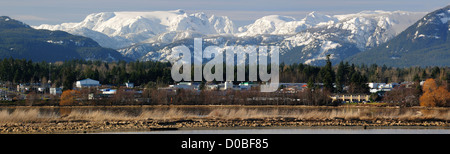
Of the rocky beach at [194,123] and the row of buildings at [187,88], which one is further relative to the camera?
the row of buildings at [187,88]

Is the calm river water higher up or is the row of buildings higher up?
the calm river water

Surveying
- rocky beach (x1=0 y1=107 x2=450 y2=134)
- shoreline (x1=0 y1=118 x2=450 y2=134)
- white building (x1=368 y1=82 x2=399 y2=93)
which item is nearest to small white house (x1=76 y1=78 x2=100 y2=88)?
white building (x1=368 y1=82 x2=399 y2=93)

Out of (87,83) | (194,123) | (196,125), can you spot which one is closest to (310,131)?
(196,125)

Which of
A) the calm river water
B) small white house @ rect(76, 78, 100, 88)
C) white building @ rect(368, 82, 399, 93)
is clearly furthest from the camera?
small white house @ rect(76, 78, 100, 88)

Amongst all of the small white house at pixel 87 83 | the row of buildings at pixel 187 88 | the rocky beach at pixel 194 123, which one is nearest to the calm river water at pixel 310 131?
the rocky beach at pixel 194 123

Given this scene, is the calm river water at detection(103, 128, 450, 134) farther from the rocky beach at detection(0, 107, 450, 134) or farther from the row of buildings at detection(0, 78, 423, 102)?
the row of buildings at detection(0, 78, 423, 102)

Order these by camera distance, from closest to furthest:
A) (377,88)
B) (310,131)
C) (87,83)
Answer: (310,131)
(87,83)
(377,88)

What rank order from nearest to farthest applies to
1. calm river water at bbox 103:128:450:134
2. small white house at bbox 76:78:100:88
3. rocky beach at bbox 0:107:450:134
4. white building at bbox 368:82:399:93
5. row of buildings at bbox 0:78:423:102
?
1. calm river water at bbox 103:128:450:134
2. rocky beach at bbox 0:107:450:134
3. row of buildings at bbox 0:78:423:102
4. white building at bbox 368:82:399:93
5. small white house at bbox 76:78:100:88

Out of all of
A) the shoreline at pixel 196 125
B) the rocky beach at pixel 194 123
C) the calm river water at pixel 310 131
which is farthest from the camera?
the rocky beach at pixel 194 123

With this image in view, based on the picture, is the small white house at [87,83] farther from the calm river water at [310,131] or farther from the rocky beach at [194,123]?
the calm river water at [310,131]

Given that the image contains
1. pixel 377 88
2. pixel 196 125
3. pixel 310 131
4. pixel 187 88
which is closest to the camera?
pixel 310 131

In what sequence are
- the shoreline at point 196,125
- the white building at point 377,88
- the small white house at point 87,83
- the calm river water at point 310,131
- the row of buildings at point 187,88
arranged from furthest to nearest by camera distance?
the small white house at point 87,83 < the white building at point 377,88 < the row of buildings at point 187,88 < the shoreline at point 196,125 < the calm river water at point 310,131

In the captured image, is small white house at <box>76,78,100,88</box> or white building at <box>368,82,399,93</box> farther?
small white house at <box>76,78,100,88</box>

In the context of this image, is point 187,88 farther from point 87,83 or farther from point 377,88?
point 377,88
